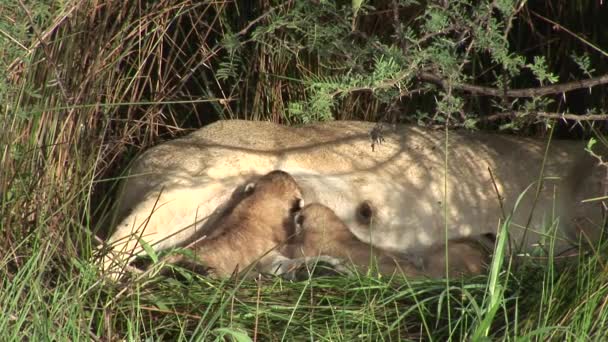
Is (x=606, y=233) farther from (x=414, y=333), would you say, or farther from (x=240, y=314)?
(x=240, y=314)

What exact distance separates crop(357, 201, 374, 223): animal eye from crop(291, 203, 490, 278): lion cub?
31cm

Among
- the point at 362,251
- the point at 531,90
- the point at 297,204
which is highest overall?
the point at 531,90

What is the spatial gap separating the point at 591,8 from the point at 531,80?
1.85 feet

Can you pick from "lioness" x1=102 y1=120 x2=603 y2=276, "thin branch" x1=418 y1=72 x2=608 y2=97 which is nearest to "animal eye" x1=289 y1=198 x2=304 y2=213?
"lioness" x1=102 y1=120 x2=603 y2=276

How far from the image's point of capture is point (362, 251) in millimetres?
4898

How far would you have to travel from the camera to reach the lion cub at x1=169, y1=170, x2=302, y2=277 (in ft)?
15.3

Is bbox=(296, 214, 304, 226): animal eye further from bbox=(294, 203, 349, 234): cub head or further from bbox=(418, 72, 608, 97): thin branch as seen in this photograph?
bbox=(418, 72, 608, 97): thin branch

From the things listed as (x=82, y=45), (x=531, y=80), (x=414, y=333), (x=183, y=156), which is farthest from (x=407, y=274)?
(x=531, y=80)

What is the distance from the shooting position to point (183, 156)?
5.37 metres

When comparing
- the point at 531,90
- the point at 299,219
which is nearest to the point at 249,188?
the point at 299,219

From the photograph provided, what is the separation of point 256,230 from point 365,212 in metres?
0.70

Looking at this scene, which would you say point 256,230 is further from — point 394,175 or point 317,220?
point 394,175

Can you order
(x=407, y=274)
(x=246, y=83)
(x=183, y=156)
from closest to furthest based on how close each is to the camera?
(x=407, y=274) → (x=183, y=156) → (x=246, y=83)

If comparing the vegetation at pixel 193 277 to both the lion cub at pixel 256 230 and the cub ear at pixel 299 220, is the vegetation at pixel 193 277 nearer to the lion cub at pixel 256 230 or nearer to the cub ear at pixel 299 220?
the lion cub at pixel 256 230
